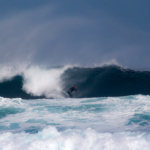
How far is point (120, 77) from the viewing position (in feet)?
56.0

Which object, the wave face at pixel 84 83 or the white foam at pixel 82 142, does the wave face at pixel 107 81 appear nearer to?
the wave face at pixel 84 83

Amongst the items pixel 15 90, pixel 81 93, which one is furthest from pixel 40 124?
pixel 15 90

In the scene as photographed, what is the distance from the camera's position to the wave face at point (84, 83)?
15.0 metres

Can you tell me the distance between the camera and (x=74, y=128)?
18.6 ft

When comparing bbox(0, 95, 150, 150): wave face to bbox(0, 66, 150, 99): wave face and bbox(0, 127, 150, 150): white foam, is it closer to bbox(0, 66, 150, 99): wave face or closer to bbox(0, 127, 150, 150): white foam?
bbox(0, 127, 150, 150): white foam

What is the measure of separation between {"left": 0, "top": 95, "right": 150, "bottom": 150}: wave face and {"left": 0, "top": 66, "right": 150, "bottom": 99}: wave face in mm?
5857

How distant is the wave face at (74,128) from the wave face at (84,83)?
5857mm

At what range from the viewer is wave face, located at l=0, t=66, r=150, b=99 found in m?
15.0

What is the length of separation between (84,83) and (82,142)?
A: 12460mm

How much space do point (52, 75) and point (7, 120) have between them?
11.4 m

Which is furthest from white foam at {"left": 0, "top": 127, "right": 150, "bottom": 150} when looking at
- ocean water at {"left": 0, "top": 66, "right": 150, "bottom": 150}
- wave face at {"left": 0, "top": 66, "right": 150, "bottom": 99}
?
wave face at {"left": 0, "top": 66, "right": 150, "bottom": 99}

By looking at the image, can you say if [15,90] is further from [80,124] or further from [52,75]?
[80,124]

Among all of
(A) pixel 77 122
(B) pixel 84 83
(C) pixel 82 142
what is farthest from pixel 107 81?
(C) pixel 82 142

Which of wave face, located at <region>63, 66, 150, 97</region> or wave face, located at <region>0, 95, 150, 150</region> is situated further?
wave face, located at <region>63, 66, 150, 97</region>
